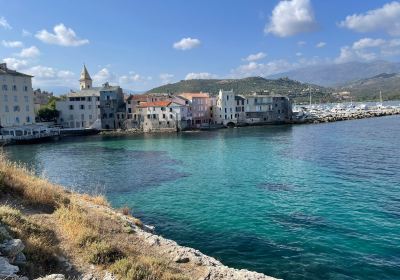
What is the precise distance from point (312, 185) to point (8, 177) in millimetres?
22476

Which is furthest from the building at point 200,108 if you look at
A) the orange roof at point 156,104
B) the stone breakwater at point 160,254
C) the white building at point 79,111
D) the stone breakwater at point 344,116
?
the stone breakwater at point 160,254

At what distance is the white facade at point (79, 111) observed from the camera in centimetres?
10638

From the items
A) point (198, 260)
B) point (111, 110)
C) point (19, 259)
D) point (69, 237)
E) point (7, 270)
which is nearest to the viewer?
point (7, 270)

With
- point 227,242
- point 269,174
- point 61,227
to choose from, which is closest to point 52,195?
point 61,227

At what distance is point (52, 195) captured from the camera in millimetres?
15719

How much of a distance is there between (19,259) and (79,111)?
102499 mm

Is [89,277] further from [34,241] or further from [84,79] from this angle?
[84,79]

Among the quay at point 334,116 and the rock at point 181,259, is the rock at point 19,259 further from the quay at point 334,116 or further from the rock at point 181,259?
the quay at point 334,116

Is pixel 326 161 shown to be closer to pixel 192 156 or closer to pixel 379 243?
pixel 192 156

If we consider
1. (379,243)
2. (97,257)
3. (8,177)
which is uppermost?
(8,177)

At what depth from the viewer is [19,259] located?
9211 mm

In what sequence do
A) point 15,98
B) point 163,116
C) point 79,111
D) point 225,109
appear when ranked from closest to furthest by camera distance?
point 15,98
point 163,116
point 79,111
point 225,109

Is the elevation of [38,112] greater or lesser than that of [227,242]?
greater

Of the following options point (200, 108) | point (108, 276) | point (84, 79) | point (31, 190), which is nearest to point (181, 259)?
point (108, 276)
